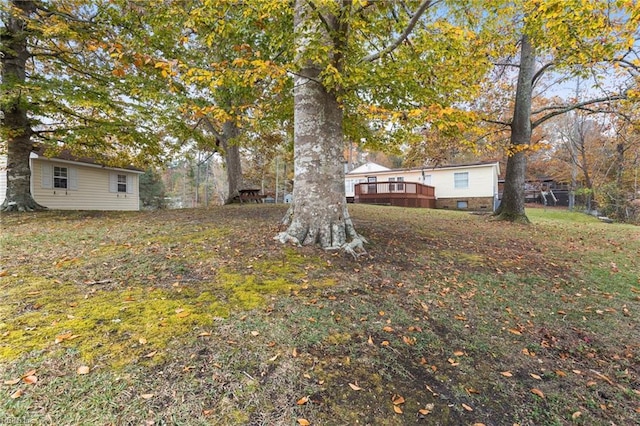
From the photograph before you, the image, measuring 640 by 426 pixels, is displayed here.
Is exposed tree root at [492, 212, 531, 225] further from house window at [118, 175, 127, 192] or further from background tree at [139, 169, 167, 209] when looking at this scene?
background tree at [139, 169, 167, 209]

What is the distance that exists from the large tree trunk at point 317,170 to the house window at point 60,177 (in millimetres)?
14877

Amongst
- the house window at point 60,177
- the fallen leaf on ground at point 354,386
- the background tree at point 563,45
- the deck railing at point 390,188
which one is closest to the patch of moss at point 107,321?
the fallen leaf on ground at point 354,386

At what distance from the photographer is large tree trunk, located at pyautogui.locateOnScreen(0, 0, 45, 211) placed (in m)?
7.37

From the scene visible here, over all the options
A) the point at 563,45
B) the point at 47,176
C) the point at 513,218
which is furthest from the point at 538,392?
the point at 47,176

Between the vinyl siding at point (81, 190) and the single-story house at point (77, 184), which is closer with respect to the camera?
the single-story house at point (77, 184)

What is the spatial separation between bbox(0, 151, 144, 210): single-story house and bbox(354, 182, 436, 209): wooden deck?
45.6ft

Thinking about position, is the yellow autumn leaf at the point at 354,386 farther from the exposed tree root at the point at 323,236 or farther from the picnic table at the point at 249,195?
the picnic table at the point at 249,195

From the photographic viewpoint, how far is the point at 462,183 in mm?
22016

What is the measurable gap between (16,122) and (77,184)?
7833mm

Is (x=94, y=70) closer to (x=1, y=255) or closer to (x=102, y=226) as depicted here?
(x=102, y=226)

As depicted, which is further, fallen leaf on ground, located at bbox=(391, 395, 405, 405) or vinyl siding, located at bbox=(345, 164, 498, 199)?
vinyl siding, located at bbox=(345, 164, 498, 199)

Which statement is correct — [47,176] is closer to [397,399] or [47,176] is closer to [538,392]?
[397,399]

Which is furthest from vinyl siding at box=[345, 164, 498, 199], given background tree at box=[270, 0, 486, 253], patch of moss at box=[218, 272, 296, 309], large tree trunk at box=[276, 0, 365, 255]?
patch of moss at box=[218, 272, 296, 309]

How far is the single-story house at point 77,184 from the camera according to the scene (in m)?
13.1
